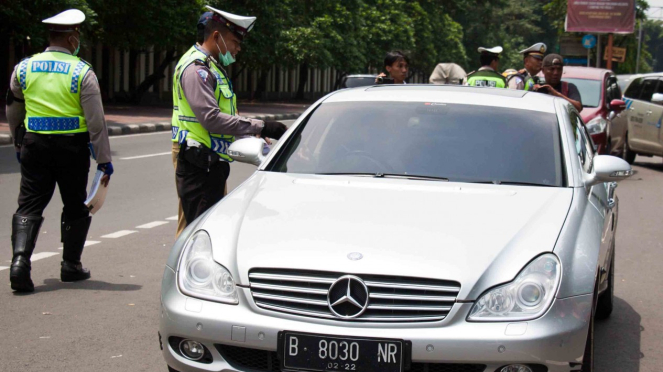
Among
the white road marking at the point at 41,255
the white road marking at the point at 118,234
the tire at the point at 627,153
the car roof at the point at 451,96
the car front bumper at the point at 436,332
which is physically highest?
the car roof at the point at 451,96

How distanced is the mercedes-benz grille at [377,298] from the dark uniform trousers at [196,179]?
2.16m

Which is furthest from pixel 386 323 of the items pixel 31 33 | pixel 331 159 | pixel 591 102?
pixel 31 33

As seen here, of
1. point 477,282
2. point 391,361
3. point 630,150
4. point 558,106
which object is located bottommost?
point 630,150

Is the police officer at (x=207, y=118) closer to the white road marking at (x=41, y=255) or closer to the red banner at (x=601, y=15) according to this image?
the white road marking at (x=41, y=255)

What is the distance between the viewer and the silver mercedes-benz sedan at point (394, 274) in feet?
11.6

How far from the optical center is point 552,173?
4.71 meters

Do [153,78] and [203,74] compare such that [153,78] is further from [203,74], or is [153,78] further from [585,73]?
[203,74]

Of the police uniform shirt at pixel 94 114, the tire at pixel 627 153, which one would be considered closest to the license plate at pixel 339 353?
the police uniform shirt at pixel 94 114

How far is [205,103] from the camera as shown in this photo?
219 inches

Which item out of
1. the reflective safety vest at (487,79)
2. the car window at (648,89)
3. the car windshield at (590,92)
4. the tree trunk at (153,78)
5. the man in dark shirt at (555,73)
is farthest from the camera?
the tree trunk at (153,78)

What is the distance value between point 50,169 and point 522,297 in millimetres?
3710

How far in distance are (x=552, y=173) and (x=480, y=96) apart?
823 mm

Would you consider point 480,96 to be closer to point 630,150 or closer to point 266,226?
point 266,226

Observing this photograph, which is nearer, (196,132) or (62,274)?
(196,132)
